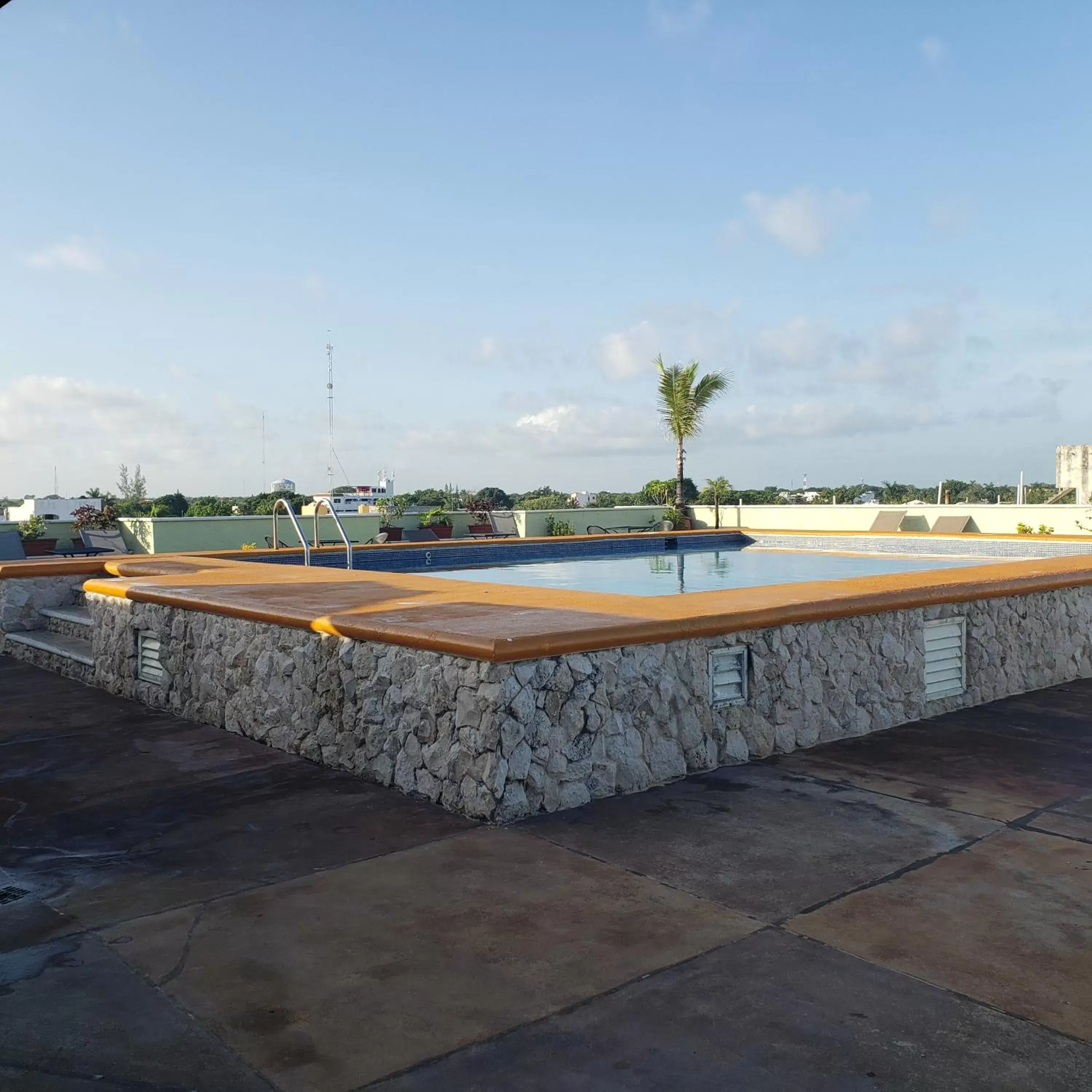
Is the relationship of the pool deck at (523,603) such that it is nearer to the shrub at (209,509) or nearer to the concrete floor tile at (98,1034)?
the concrete floor tile at (98,1034)

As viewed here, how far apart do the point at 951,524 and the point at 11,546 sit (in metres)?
18.4

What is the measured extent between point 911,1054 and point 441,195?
54.2 feet

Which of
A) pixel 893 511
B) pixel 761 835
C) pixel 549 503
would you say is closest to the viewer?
pixel 761 835

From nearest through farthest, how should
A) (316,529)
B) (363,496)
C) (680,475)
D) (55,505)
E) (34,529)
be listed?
1. (316,529)
2. (34,529)
3. (680,475)
4. (55,505)
5. (363,496)

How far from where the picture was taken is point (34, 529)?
59.6ft

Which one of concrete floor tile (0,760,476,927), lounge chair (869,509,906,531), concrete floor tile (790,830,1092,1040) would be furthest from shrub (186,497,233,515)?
concrete floor tile (790,830,1092,1040)

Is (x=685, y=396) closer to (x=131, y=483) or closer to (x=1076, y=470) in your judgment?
(x=1076, y=470)

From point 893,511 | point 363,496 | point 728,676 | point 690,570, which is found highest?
point 363,496

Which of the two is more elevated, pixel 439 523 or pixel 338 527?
pixel 338 527

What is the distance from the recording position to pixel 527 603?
5875 millimetres

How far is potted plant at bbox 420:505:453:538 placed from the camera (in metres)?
21.1

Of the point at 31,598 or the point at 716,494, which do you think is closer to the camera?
the point at 31,598

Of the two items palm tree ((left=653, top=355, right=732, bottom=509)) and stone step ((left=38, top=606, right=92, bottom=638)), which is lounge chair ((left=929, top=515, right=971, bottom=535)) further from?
stone step ((left=38, top=606, right=92, bottom=638))

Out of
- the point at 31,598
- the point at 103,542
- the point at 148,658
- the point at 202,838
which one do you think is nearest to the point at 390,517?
the point at 103,542
